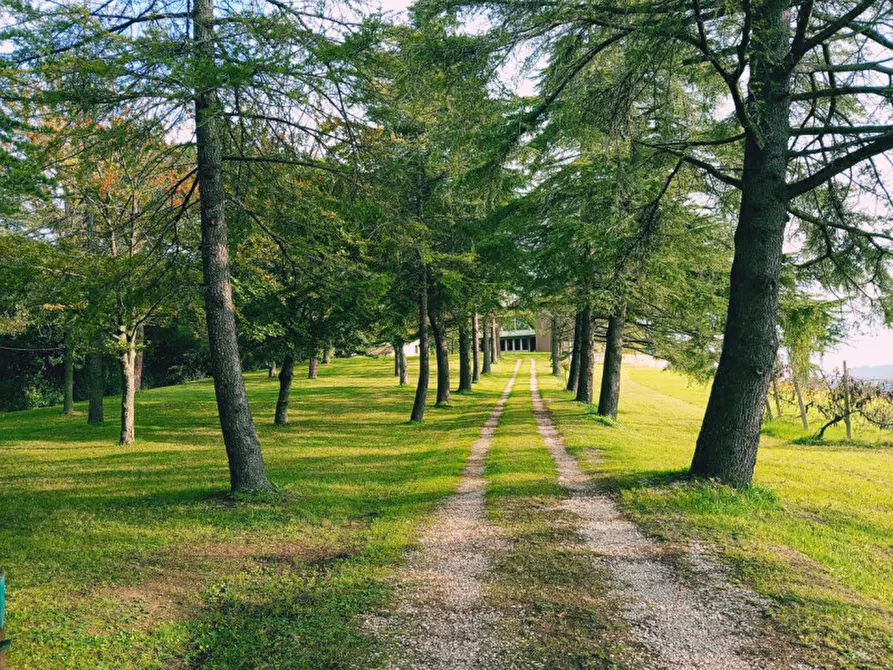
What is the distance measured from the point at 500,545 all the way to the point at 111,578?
160 inches

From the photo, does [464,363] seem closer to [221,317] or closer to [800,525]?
[221,317]

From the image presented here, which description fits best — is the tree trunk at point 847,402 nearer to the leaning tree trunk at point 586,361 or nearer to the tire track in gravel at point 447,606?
the leaning tree trunk at point 586,361

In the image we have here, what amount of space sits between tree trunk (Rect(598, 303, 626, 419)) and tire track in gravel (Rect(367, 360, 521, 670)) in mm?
11069

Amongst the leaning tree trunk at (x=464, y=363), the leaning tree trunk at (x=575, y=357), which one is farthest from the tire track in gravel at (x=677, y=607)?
the leaning tree trunk at (x=464, y=363)

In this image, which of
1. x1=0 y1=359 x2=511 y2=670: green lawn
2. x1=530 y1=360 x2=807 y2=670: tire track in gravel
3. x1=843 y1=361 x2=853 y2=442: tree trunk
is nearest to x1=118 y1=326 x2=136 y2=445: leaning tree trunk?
x1=0 y1=359 x2=511 y2=670: green lawn

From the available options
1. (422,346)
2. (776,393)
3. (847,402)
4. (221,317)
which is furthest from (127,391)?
(776,393)

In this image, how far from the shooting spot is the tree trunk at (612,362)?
56.9 ft

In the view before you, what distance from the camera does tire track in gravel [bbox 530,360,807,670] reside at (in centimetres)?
402

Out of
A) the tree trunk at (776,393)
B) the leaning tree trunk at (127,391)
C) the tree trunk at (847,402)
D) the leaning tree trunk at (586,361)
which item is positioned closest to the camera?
the leaning tree trunk at (127,391)

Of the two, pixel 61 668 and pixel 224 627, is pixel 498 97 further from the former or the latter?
pixel 61 668

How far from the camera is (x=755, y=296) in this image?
26.5 ft

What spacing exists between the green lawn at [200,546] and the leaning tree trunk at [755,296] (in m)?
4.48

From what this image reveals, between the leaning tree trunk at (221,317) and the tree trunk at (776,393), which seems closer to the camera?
the leaning tree trunk at (221,317)

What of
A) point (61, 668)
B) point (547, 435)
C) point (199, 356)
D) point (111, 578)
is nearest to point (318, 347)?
point (547, 435)
